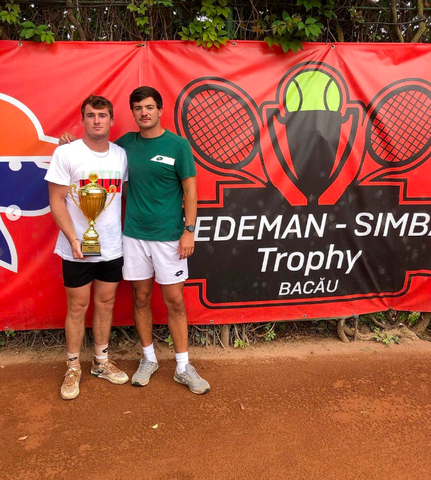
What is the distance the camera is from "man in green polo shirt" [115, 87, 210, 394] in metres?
2.55

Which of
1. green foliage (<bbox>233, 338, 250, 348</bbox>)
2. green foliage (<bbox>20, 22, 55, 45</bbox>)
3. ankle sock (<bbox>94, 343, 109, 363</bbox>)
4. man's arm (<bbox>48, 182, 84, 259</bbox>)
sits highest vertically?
green foliage (<bbox>20, 22, 55, 45</bbox>)

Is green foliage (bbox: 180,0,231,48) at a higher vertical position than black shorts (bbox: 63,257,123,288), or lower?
higher

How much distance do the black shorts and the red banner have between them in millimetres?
422

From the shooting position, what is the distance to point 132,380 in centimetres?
285

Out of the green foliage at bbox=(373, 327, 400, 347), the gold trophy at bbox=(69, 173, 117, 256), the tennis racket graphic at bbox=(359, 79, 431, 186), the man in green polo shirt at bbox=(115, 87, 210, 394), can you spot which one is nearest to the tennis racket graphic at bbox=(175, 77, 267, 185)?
the man in green polo shirt at bbox=(115, 87, 210, 394)

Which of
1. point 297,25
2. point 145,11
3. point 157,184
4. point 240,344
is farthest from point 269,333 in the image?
point 145,11

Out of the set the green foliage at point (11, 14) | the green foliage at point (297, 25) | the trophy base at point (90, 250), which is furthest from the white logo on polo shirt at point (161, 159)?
the green foliage at point (11, 14)

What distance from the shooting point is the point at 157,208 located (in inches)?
103

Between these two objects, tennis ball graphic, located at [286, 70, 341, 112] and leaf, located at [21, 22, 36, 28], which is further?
tennis ball graphic, located at [286, 70, 341, 112]

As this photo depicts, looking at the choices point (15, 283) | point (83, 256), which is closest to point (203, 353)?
point (83, 256)

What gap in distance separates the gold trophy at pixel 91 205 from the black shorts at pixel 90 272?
6.0 inches

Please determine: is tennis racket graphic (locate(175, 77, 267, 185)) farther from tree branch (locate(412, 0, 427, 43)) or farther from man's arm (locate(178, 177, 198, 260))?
tree branch (locate(412, 0, 427, 43))

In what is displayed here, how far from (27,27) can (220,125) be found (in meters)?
1.47

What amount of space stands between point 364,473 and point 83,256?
77.7 inches
